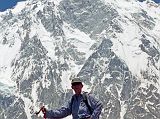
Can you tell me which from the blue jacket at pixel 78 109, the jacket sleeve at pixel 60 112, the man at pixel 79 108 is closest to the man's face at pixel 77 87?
the man at pixel 79 108

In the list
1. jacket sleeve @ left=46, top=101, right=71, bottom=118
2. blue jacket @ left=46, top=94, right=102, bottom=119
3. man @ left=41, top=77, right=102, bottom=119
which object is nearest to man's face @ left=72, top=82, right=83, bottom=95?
man @ left=41, top=77, right=102, bottom=119

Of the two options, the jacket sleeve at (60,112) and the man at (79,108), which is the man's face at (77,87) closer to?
the man at (79,108)

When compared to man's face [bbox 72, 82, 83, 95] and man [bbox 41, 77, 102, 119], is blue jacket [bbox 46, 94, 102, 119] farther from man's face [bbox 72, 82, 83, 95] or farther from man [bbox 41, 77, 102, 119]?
man's face [bbox 72, 82, 83, 95]

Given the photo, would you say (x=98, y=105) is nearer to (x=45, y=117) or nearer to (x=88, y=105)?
(x=88, y=105)

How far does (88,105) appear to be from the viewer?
14602 millimetres

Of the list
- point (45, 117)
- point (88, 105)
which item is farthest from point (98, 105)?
point (45, 117)

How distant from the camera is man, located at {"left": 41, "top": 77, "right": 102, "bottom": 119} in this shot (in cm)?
1441

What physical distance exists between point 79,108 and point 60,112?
0.57 meters

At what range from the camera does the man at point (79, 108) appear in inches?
567

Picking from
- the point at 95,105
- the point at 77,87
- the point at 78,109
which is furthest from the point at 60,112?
the point at 95,105

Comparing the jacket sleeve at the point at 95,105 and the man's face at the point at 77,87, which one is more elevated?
the man's face at the point at 77,87

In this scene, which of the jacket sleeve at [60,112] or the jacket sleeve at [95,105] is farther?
the jacket sleeve at [60,112]

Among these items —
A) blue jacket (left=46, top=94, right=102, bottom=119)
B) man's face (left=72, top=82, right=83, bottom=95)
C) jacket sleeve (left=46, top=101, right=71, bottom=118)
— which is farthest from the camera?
jacket sleeve (left=46, top=101, right=71, bottom=118)

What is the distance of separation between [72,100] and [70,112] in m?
0.30
